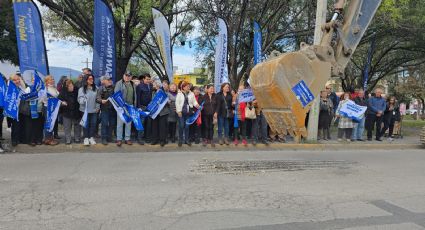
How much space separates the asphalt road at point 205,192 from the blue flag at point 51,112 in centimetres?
120

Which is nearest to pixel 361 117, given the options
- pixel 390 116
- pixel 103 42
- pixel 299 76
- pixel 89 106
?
pixel 390 116

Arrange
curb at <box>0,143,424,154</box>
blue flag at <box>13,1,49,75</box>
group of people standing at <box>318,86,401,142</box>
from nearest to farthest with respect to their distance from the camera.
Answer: curb at <box>0,143,424,154</box>
blue flag at <box>13,1,49,75</box>
group of people standing at <box>318,86,401,142</box>

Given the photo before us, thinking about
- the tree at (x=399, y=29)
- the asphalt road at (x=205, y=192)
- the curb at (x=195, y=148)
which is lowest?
the asphalt road at (x=205, y=192)

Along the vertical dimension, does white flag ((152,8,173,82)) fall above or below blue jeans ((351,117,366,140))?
above

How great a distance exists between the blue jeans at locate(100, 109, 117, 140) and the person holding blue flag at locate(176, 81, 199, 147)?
5.91 feet

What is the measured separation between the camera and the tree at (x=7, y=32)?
72.7 ft

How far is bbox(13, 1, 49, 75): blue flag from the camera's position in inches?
486

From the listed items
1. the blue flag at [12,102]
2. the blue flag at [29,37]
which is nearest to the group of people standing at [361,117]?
the blue flag at [29,37]

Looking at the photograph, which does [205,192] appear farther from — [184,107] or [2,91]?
[2,91]

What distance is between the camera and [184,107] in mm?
12430

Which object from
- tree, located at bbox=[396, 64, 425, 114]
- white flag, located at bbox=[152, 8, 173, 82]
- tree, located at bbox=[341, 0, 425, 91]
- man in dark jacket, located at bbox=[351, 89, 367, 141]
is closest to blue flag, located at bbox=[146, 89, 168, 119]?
white flag, located at bbox=[152, 8, 173, 82]

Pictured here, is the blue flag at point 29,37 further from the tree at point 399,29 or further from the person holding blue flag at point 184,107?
the tree at point 399,29

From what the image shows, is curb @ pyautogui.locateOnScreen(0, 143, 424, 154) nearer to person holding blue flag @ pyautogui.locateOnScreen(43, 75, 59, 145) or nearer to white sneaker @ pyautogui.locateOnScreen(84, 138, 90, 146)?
white sneaker @ pyautogui.locateOnScreen(84, 138, 90, 146)

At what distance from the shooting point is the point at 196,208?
238 inches
